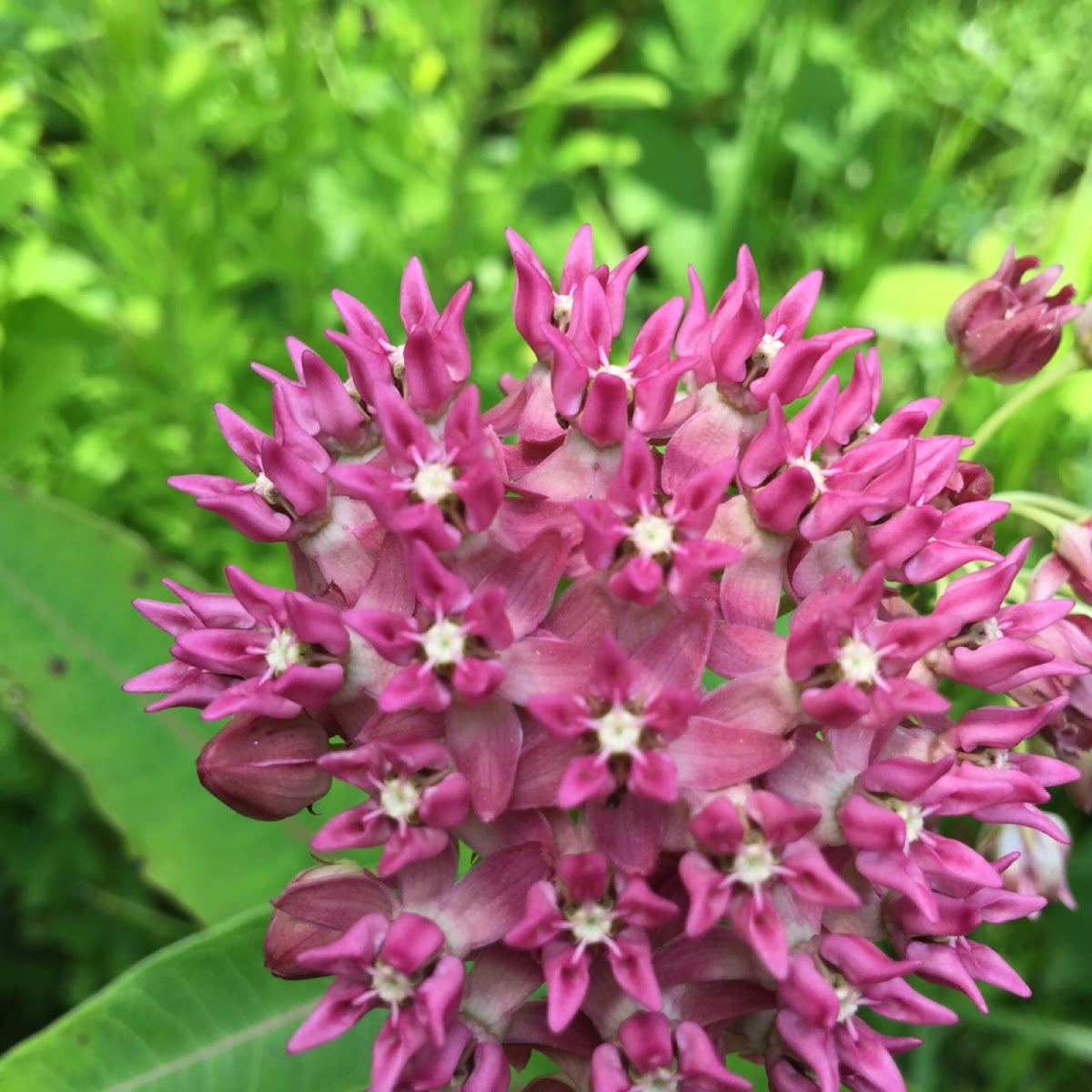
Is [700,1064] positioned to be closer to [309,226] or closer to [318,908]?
[318,908]

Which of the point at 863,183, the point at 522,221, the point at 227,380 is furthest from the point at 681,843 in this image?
the point at 863,183

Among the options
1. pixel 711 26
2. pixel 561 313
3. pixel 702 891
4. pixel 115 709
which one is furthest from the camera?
pixel 711 26

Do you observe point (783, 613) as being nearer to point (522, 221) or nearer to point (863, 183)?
point (522, 221)

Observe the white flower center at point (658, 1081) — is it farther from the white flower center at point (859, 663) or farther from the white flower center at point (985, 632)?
the white flower center at point (985, 632)

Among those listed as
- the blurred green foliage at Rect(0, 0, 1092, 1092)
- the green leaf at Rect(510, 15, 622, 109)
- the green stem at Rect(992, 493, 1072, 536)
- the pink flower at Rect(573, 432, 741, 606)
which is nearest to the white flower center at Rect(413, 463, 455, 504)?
the pink flower at Rect(573, 432, 741, 606)

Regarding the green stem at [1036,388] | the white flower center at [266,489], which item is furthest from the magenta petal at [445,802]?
the green stem at [1036,388]

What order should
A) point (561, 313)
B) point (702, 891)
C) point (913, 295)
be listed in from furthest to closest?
point (913, 295)
point (561, 313)
point (702, 891)

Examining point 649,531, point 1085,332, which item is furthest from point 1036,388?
point 649,531
